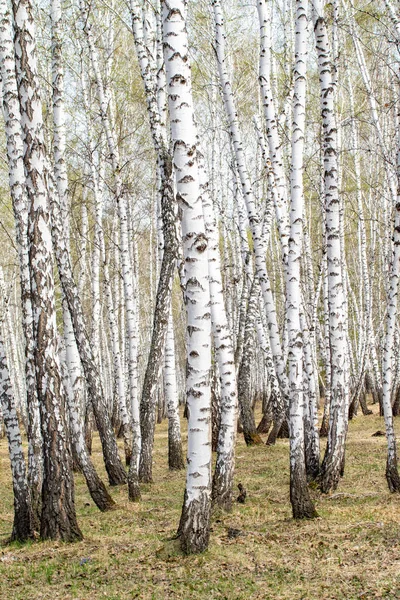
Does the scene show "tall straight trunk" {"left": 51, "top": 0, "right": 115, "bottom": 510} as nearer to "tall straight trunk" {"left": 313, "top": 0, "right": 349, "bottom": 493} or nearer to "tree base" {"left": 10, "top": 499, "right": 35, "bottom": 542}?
"tree base" {"left": 10, "top": 499, "right": 35, "bottom": 542}

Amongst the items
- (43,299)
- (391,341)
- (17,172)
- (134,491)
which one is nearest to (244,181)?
(391,341)

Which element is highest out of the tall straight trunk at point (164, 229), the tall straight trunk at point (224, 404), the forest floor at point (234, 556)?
the tall straight trunk at point (164, 229)

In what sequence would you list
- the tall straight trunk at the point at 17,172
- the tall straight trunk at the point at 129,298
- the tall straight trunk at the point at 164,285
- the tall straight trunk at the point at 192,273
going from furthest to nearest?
the tall straight trunk at the point at 164,285
the tall straight trunk at the point at 129,298
the tall straight trunk at the point at 17,172
the tall straight trunk at the point at 192,273

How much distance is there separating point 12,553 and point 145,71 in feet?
20.6

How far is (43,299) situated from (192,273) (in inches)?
68.3

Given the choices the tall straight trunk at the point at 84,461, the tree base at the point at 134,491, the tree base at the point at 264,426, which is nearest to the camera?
the tall straight trunk at the point at 84,461

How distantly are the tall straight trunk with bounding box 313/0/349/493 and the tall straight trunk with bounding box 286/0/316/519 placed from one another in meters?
0.68

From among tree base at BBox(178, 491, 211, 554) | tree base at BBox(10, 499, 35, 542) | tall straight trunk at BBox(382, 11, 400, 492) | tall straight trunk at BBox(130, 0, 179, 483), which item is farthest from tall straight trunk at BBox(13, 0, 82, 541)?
tall straight trunk at BBox(382, 11, 400, 492)

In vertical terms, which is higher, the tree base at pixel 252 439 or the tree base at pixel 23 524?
the tree base at pixel 252 439

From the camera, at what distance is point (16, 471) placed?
686 cm

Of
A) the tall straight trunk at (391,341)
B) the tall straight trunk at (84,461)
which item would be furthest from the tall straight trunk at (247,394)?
the tall straight trunk at (391,341)

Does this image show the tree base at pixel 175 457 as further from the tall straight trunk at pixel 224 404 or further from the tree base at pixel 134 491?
the tall straight trunk at pixel 224 404

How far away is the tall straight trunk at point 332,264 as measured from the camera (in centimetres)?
754

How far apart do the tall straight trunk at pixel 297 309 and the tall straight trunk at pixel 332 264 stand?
68cm
